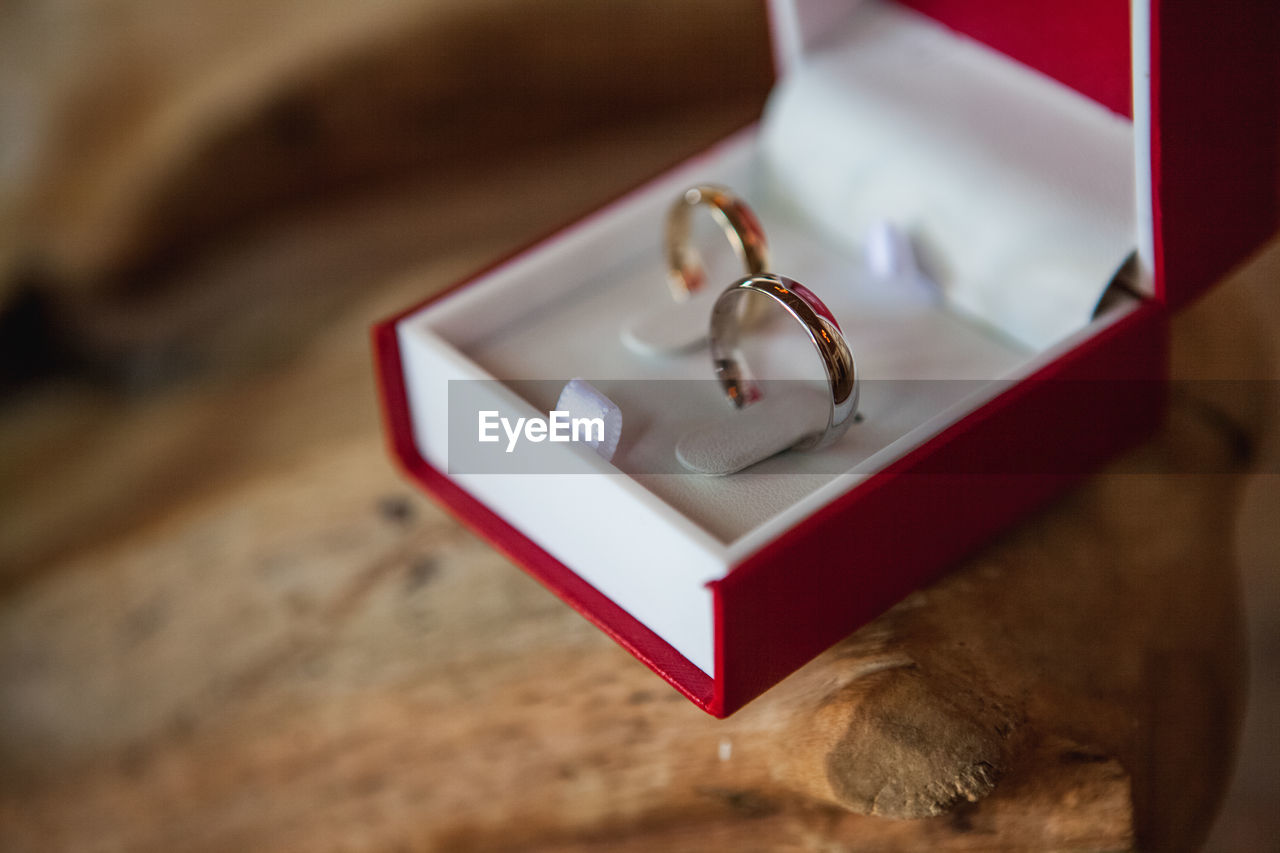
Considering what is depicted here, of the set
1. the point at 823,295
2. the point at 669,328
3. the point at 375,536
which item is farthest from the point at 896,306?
the point at 375,536

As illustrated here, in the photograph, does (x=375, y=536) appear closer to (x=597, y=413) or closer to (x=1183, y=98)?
(x=597, y=413)

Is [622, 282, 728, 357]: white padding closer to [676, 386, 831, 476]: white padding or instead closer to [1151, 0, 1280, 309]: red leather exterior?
[676, 386, 831, 476]: white padding

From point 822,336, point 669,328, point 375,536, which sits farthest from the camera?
point 375,536

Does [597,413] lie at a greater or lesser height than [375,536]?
greater

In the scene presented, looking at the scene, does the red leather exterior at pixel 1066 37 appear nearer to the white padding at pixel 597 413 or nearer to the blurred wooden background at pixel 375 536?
the blurred wooden background at pixel 375 536

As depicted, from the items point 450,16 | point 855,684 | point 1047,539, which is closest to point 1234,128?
point 1047,539

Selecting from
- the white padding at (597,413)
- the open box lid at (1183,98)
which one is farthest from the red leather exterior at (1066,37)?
the white padding at (597,413)
